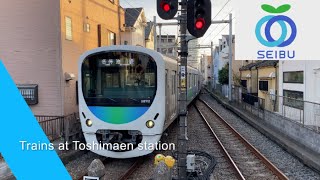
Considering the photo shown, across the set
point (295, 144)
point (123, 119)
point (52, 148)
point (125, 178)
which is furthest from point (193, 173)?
point (295, 144)

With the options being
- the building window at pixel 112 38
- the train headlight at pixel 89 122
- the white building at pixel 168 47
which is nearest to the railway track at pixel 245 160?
the white building at pixel 168 47

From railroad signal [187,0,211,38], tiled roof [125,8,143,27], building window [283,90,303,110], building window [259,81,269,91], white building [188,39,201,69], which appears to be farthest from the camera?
white building [188,39,201,69]

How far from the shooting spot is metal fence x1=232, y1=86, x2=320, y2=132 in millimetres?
10872

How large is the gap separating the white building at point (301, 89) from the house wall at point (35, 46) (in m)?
9.03

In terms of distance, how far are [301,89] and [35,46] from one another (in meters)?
11.3

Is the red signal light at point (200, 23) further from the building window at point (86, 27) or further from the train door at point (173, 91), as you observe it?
the building window at point (86, 27)

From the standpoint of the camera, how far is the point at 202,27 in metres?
5.40

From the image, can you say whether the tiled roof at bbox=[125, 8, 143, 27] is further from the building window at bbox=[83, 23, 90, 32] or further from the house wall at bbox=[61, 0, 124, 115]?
the building window at bbox=[83, 23, 90, 32]

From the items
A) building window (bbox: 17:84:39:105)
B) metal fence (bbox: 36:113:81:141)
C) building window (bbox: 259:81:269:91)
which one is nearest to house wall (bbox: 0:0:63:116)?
building window (bbox: 17:84:39:105)

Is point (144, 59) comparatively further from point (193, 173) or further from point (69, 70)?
point (69, 70)

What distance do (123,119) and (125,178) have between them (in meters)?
1.56

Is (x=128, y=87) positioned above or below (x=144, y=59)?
below

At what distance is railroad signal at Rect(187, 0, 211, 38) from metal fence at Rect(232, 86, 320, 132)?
267 inches

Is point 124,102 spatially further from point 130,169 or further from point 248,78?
point 248,78
